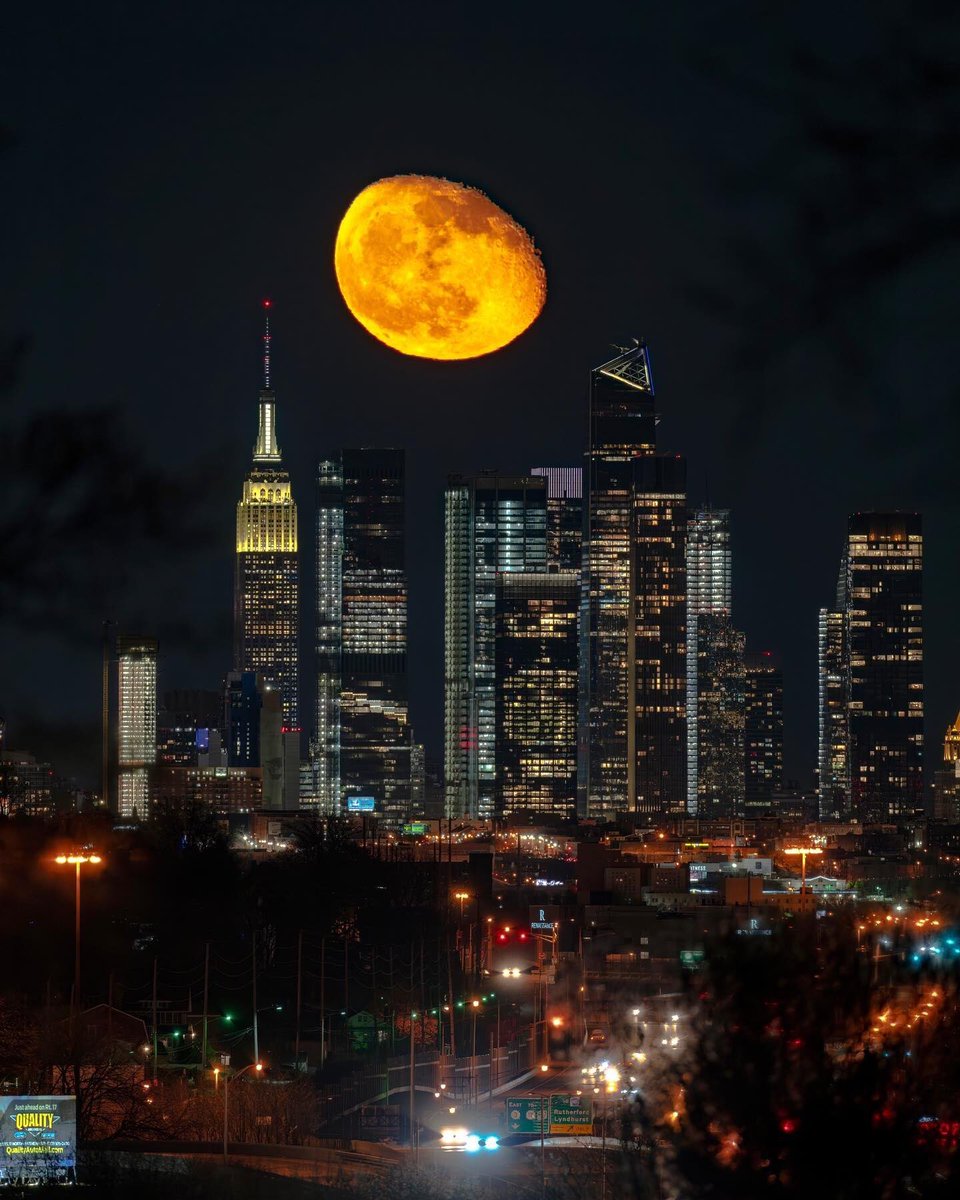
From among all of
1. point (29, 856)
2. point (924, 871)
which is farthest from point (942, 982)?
point (924, 871)

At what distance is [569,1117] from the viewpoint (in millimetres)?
29734

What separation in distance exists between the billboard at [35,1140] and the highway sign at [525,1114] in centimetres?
720

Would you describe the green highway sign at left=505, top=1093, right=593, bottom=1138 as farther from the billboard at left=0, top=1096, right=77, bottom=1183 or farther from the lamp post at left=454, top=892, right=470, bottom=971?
the lamp post at left=454, top=892, right=470, bottom=971

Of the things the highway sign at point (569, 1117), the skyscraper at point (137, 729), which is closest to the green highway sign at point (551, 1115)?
the highway sign at point (569, 1117)

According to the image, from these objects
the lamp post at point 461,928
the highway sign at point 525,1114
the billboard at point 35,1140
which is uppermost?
the billboard at point 35,1140

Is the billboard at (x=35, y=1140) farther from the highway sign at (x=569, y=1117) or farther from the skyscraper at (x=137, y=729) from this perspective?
the skyscraper at (x=137, y=729)

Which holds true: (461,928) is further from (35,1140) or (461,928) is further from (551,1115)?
(35,1140)

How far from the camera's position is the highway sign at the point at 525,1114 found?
31094mm

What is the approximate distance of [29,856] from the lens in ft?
188

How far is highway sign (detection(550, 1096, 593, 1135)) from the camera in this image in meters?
29.8

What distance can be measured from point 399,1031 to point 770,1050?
30341 millimetres

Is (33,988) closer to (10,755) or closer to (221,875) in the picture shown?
(221,875)

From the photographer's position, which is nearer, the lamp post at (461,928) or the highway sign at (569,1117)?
the highway sign at (569,1117)

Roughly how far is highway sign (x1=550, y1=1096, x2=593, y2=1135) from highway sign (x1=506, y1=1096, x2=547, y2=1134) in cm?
51
